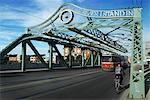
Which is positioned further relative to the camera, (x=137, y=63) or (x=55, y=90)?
(x=55, y=90)

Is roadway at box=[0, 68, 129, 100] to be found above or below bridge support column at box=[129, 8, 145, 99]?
below

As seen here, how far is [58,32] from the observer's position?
5059 centimetres

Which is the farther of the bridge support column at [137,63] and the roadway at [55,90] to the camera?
the bridge support column at [137,63]

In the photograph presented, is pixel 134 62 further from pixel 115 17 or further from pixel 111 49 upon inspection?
pixel 111 49

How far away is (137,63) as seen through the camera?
16.3 meters

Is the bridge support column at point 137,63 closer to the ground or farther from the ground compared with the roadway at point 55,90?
farther from the ground

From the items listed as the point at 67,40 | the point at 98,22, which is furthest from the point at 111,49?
the point at 98,22

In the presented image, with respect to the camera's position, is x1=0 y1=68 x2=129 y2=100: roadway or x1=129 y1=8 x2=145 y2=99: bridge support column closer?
x1=0 y1=68 x2=129 y2=100: roadway

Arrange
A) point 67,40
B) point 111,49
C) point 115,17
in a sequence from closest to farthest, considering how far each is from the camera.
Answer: point 115,17 → point 67,40 → point 111,49

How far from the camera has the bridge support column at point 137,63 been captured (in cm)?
1513

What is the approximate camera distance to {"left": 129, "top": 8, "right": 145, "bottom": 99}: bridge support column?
1513 centimetres

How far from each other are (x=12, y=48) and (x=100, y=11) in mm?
16377

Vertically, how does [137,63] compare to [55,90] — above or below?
above

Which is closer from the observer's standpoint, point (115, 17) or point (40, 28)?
point (115, 17)
